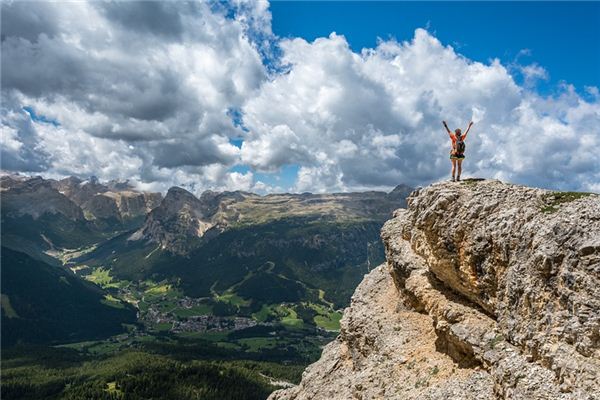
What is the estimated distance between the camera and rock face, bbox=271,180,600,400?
71.8 ft

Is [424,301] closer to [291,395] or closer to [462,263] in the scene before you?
[462,263]

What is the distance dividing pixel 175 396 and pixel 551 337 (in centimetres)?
20502

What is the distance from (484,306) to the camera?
30.8 meters

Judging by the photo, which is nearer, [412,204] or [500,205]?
[500,205]

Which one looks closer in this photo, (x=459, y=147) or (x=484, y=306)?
(x=484, y=306)

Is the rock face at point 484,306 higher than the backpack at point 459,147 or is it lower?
lower

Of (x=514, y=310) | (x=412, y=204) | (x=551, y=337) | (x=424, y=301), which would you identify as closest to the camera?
(x=551, y=337)

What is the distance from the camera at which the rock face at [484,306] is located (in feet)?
71.8

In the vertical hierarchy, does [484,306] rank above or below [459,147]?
below

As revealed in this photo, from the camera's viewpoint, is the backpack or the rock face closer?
the rock face

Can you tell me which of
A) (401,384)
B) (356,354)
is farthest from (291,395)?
(401,384)

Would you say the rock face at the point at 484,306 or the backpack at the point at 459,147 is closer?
the rock face at the point at 484,306

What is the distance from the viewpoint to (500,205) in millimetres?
30656

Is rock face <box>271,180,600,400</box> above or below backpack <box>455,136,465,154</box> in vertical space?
below
